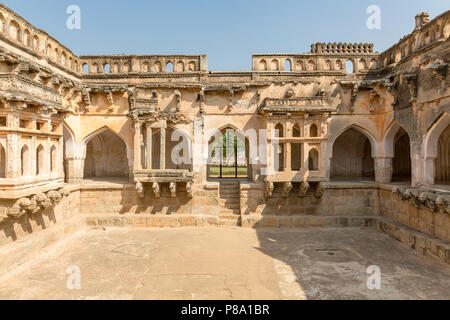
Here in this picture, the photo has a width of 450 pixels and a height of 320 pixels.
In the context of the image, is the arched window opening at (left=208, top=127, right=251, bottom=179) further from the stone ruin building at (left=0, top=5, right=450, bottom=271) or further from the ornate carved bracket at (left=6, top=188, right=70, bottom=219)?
the ornate carved bracket at (left=6, top=188, right=70, bottom=219)

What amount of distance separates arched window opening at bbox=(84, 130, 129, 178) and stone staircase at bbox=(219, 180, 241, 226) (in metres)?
6.43

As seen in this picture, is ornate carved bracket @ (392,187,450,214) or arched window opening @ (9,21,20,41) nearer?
ornate carved bracket @ (392,187,450,214)

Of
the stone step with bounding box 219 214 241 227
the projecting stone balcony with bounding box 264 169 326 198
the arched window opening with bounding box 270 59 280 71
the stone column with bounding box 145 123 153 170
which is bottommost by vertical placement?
the stone step with bounding box 219 214 241 227

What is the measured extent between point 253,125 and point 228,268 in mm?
6254

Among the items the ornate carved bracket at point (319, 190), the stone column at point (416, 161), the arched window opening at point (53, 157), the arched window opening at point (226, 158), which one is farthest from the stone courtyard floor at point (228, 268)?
the arched window opening at point (226, 158)

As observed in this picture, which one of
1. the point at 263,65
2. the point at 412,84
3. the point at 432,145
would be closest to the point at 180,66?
the point at 263,65

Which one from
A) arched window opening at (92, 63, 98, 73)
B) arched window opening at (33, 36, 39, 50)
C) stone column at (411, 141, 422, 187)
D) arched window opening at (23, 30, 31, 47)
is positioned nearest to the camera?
arched window opening at (23, 30, 31, 47)

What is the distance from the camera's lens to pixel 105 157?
A: 49.4 feet

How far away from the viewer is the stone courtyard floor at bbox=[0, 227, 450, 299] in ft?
18.5

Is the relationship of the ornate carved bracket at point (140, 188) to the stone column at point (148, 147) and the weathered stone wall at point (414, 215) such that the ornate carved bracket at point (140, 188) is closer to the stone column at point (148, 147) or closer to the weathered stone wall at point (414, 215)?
the stone column at point (148, 147)

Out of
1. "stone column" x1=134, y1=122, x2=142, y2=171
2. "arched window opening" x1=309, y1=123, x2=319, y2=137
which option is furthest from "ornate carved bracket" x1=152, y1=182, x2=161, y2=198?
"arched window opening" x1=309, y1=123, x2=319, y2=137

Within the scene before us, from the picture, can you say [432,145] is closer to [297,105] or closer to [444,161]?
[444,161]

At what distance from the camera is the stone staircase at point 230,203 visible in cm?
1091
